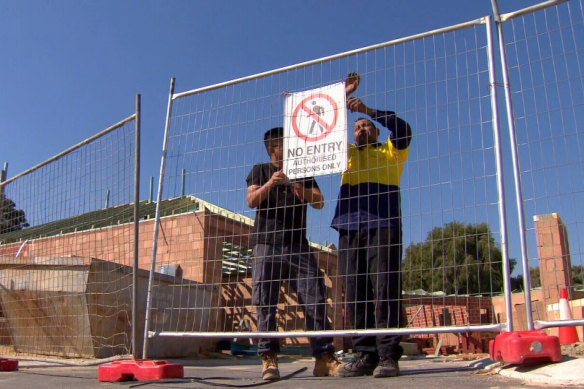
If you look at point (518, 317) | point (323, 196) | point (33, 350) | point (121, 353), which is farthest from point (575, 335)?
point (33, 350)

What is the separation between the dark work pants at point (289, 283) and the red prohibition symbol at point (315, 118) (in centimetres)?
83

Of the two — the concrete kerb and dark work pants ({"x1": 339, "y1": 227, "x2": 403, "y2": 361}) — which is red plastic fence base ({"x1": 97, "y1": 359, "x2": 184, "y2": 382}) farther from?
the concrete kerb

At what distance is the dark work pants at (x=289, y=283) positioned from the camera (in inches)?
152

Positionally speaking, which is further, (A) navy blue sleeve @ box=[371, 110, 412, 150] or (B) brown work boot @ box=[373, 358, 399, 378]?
(A) navy blue sleeve @ box=[371, 110, 412, 150]

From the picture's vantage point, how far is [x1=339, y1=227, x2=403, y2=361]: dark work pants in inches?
139

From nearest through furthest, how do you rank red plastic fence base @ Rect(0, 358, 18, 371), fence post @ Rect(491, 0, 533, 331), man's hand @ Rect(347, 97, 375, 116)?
fence post @ Rect(491, 0, 533, 331) → man's hand @ Rect(347, 97, 375, 116) → red plastic fence base @ Rect(0, 358, 18, 371)

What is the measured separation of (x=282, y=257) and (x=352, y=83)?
1392 millimetres

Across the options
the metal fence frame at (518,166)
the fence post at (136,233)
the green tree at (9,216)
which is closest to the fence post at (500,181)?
the metal fence frame at (518,166)

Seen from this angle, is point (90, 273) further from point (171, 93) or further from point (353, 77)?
point (353, 77)

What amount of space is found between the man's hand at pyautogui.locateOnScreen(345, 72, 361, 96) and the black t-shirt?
0.72m

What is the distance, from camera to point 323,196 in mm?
4141

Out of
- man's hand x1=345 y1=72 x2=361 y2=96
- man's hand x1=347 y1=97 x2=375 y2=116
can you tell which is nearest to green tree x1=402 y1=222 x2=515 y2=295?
man's hand x1=347 y1=97 x2=375 y2=116

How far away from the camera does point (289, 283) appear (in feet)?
13.3

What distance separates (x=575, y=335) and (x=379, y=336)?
3.62 metres
